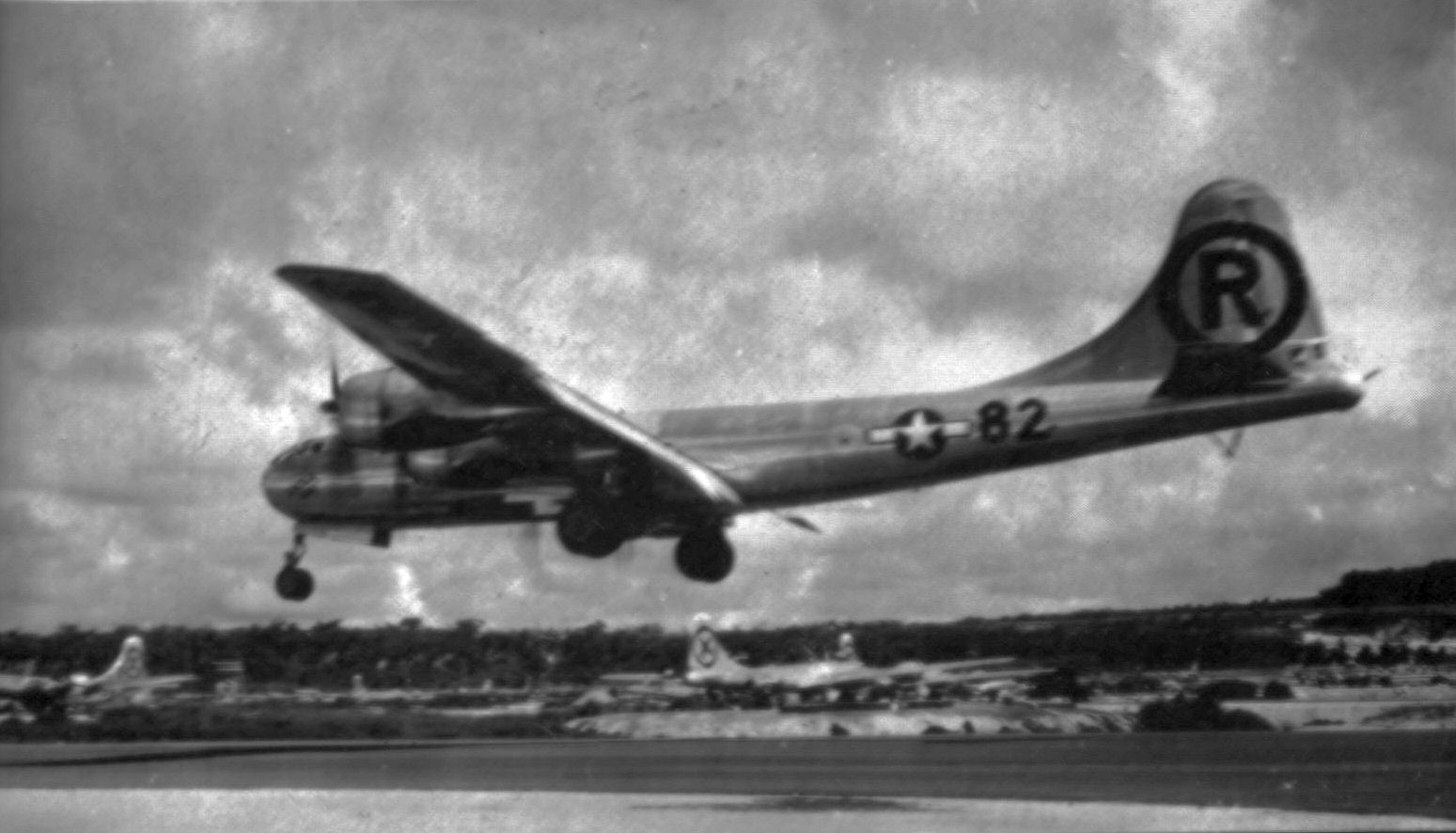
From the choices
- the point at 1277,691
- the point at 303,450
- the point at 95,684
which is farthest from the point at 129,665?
the point at 1277,691

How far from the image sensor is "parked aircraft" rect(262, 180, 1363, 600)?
13391 millimetres

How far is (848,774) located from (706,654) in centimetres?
298

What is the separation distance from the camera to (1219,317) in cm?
1377

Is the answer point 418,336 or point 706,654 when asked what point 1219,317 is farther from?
point 418,336

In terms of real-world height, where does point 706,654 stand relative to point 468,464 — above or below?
below

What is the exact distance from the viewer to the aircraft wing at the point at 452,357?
1291 centimetres

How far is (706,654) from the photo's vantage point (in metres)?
17.0

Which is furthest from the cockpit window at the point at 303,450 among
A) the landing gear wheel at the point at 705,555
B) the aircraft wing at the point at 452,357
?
the landing gear wheel at the point at 705,555

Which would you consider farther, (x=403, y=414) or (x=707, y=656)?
(x=707, y=656)

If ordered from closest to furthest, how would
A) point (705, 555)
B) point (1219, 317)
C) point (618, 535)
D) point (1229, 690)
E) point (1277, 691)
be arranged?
point (1219, 317), point (618, 535), point (705, 555), point (1229, 690), point (1277, 691)

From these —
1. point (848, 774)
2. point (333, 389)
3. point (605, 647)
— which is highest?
point (333, 389)

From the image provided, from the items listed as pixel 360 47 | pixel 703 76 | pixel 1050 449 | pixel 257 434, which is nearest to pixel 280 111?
pixel 360 47

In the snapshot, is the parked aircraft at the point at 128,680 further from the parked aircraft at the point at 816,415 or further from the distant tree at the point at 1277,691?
the distant tree at the point at 1277,691

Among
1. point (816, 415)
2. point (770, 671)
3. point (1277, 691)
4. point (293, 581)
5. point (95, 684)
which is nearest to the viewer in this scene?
point (816, 415)
